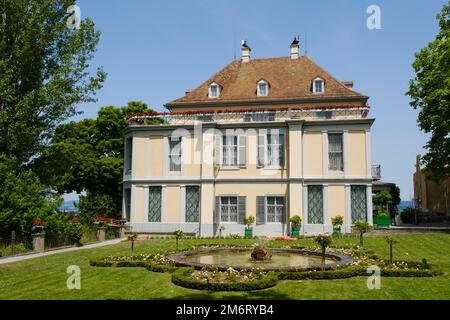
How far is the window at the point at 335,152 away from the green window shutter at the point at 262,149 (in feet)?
14.2

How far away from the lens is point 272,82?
3497 centimetres

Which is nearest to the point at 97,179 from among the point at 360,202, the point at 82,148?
the point at 82,148

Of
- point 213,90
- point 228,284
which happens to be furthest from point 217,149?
point 228,284

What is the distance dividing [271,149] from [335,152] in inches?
167

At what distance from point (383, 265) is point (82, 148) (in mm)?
29828

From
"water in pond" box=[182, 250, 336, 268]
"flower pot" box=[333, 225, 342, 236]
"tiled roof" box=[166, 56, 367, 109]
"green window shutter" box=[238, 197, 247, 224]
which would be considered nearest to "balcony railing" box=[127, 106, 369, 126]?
"tiled roof" box=[166, 56, 367, 109]

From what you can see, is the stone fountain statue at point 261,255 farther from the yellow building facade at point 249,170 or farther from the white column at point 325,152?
the white column at point 325,152

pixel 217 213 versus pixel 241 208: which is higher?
pixel 241 208

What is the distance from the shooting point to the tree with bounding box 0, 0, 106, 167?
21.6 m

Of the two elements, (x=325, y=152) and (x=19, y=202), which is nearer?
(x=19, y=202)

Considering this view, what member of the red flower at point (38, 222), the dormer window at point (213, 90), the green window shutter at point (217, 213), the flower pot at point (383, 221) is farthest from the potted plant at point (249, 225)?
the red flower at point (38, 222)

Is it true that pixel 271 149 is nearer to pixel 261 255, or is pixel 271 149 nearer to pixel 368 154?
pixel 368 154

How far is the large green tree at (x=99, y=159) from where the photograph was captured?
32781 mm

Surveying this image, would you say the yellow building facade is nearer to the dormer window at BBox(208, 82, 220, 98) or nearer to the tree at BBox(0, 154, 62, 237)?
the dormer window at BBox(208, 82, 220, 98)
